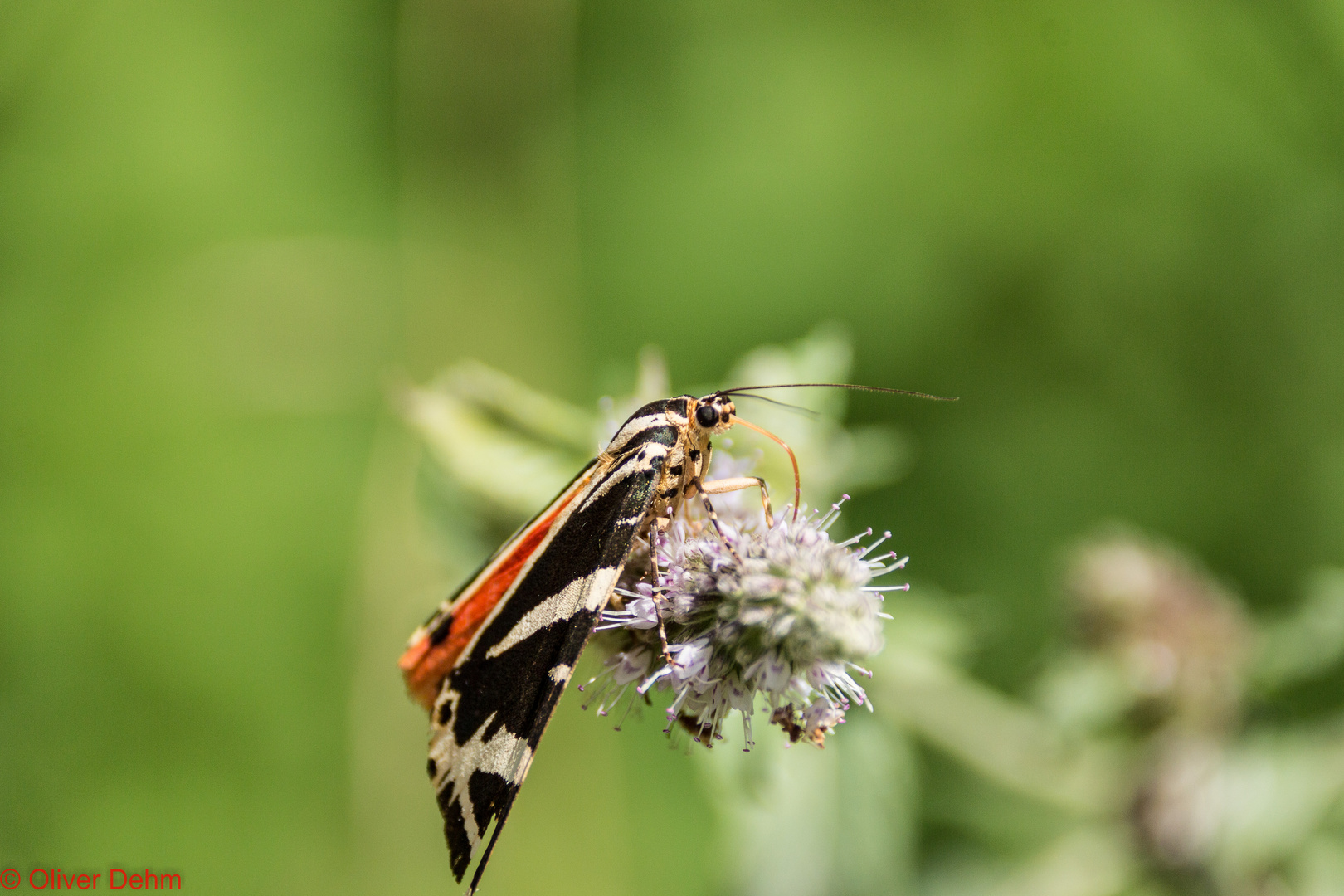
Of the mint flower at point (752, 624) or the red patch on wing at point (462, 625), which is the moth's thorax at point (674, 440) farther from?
the red patch on wing at point (462, 625)

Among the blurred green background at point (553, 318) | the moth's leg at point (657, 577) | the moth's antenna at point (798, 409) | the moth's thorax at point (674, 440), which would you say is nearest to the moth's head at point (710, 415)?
the moth's thorax at point (674, 440)

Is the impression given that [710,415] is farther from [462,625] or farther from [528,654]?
[462,625]

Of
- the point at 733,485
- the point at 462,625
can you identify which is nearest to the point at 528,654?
the point at 462,625

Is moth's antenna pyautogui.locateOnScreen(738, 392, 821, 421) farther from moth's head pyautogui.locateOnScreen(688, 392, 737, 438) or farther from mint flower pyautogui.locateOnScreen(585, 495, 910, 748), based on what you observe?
mint flower pyautogui.locateOnScreen(585, 495, 910, 748)

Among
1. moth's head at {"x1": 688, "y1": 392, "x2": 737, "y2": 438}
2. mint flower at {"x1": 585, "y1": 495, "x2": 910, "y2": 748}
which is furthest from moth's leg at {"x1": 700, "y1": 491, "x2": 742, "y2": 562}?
moth's head at {"x1": 688, "y1": 392, "x2": 737, "y2": 438}

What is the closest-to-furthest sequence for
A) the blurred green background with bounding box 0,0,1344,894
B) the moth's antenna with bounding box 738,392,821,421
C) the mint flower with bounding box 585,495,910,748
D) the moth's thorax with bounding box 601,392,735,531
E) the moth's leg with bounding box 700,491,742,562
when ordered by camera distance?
the mint flower with bounding box 585,495,910,748, the moth's leg with bounding box 700,491,742,562, the moth's thorax with bounding box 601,392,735,531, the moth's antenna with bounding box 738,392,821,421, the blurred green background with bounding box 0,0,1344,894
